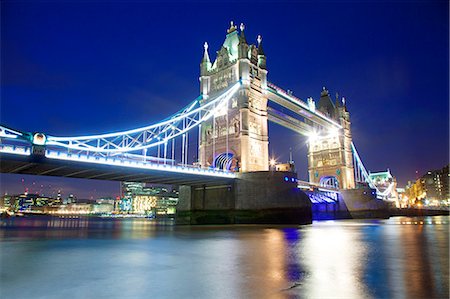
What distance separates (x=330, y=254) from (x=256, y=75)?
39916mm

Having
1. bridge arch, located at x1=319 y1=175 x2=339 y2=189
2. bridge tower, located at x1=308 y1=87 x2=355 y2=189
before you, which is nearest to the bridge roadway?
bridge tower, located at x1=308 y1=87 x2=355 y2=189

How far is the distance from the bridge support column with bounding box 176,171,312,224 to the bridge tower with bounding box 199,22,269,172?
18.0 ft

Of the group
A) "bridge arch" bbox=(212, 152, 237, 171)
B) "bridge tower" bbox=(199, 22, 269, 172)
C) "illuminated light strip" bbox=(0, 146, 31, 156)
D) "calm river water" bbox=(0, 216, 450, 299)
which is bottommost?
"calm river water" bbox=(0, 216, 450, 299)

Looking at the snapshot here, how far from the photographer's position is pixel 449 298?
5.35 metres

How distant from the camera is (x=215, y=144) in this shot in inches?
1865

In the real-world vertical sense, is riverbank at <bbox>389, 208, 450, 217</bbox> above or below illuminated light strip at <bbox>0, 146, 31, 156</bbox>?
below

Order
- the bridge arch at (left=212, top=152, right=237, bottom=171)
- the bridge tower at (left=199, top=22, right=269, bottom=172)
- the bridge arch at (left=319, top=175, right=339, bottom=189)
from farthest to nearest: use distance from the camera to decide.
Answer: the bridge arch at (left=319, top=175, right=339, bottom=189) → the bridge arch at (left=212, top=152, right=237, bottom=171) → the bridge tower at (left=199, top=22, right=269, bottom=172)

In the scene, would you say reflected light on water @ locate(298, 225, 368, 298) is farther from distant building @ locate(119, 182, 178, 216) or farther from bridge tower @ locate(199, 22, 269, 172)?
distant building @ locate(119, 182, 178, 216)

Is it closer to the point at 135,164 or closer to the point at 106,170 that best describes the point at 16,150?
the point at 106,170

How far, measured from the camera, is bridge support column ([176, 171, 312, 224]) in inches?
1385

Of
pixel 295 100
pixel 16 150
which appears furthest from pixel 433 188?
pixel 16 150

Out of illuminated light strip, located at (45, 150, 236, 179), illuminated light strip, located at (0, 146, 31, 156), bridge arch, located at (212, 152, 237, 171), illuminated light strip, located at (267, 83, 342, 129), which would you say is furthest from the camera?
illuminated light strip, located at (267, 83, 342, 129)

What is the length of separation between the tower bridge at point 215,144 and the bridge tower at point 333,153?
1.12 ft

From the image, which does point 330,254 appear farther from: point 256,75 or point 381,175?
point 381,175
